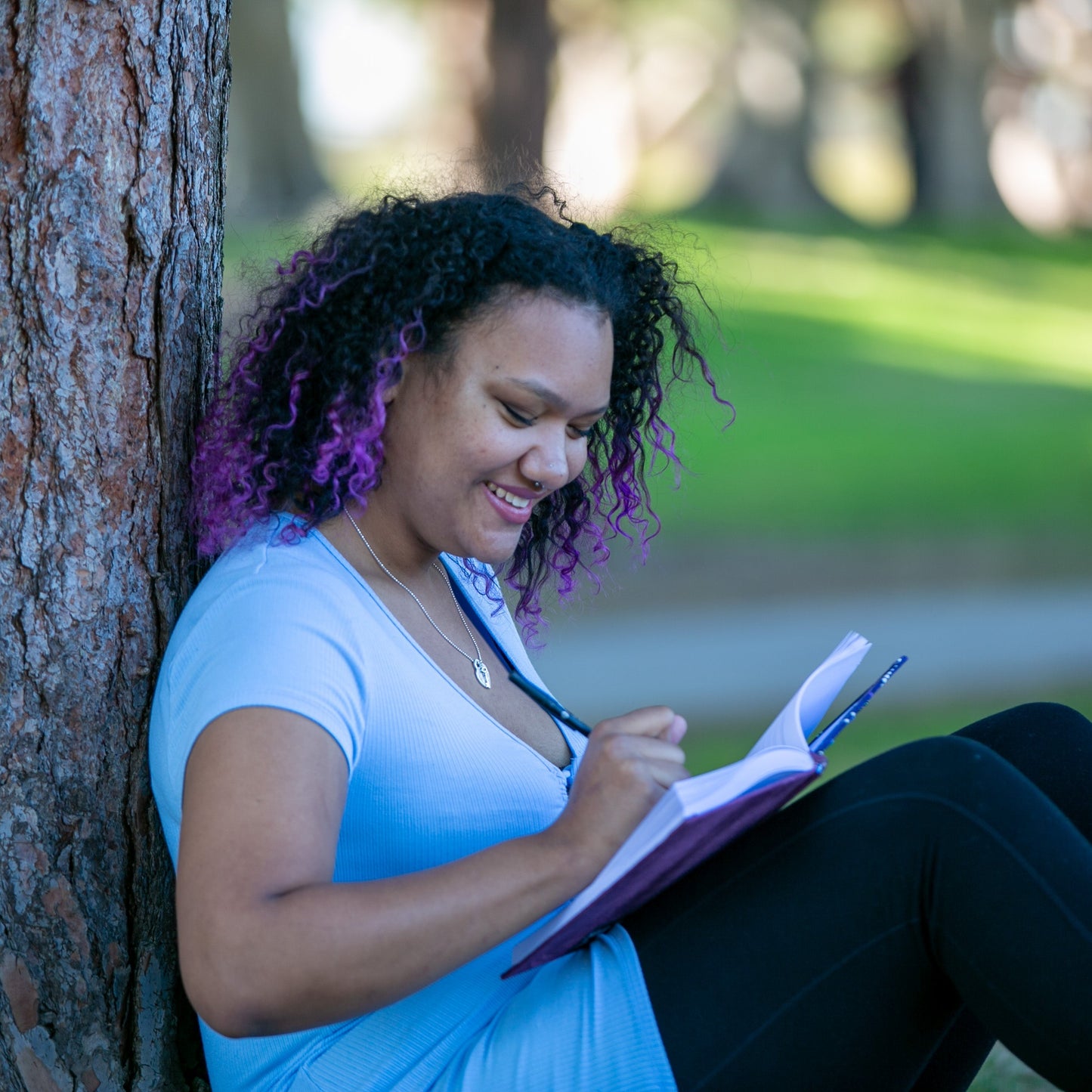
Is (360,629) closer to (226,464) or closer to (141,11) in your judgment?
(226,464)

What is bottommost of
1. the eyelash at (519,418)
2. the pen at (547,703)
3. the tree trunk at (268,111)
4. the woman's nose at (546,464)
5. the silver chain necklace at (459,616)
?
the pen at (547,703)

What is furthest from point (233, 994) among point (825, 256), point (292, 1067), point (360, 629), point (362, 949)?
point (825, 256)

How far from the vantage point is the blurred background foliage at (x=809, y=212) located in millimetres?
7707

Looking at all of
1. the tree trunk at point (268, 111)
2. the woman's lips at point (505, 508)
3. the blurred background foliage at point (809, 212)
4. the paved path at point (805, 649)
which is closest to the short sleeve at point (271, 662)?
the woman's lips at point (505, 508)

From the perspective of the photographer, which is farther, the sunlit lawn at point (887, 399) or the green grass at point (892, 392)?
the green grass at point (892, 392)

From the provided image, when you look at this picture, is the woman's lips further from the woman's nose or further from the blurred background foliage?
the blurred background foliage

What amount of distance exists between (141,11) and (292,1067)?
144 centimetres

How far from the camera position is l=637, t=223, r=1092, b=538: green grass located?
27.5 ft

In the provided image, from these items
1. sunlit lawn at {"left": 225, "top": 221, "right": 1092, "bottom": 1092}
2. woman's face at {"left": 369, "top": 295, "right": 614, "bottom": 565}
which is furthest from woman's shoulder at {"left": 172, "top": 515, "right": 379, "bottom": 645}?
sunlit lawn at {"left": 225, "top": 221, "right": 1092, "bottom": 1092}

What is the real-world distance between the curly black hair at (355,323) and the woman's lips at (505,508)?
6.2 inches

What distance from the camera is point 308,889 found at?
154 centimetres

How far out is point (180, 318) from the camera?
212cm

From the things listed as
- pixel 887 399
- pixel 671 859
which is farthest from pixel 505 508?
pixel 887 399

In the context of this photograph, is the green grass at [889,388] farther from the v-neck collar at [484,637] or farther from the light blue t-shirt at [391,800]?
the light blue t-shirt at [391,800]
